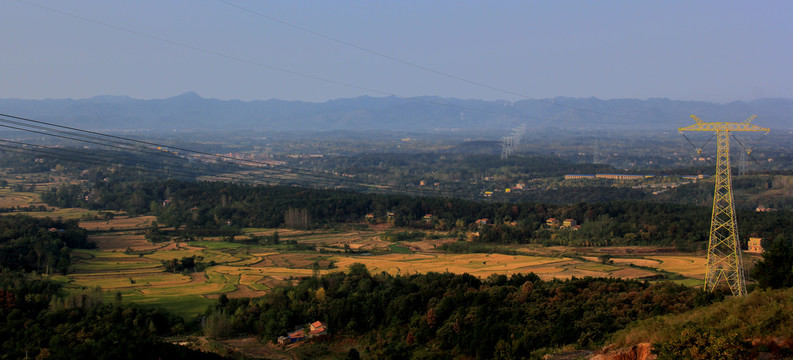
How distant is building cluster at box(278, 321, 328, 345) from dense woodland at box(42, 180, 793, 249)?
67.4 feet

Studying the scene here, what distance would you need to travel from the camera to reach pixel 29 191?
58.2 metres

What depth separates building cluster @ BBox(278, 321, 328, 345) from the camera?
19.0 metres

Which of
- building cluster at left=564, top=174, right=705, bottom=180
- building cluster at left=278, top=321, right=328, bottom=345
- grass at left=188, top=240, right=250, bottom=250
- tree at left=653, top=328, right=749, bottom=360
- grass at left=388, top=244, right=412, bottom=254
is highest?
tree at left=653, top=328, right=749, bottom=360

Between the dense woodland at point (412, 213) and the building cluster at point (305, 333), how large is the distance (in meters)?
20.6

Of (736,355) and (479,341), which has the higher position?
(736,355)

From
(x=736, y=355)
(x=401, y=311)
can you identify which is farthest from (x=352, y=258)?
(x=736, y=355)

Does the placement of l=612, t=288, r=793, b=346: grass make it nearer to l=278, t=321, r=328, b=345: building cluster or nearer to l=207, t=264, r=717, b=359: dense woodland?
l=207, t=264, r=717, b=359: dense woodland

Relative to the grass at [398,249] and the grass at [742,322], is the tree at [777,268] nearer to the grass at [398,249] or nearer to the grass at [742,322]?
the grass at [742,322]

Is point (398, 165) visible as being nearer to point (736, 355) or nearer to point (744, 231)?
point (744, 231)

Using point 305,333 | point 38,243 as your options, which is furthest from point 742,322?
point 38,243

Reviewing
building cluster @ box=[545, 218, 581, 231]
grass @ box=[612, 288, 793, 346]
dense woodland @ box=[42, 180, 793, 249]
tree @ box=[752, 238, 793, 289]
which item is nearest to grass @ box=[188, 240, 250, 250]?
dense woodland @ box=[42, 180, 793, 249]

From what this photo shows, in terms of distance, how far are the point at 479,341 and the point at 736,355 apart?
685 centimetres

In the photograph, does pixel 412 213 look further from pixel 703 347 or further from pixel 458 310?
pixel 703 347

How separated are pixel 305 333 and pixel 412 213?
27.7 metres
